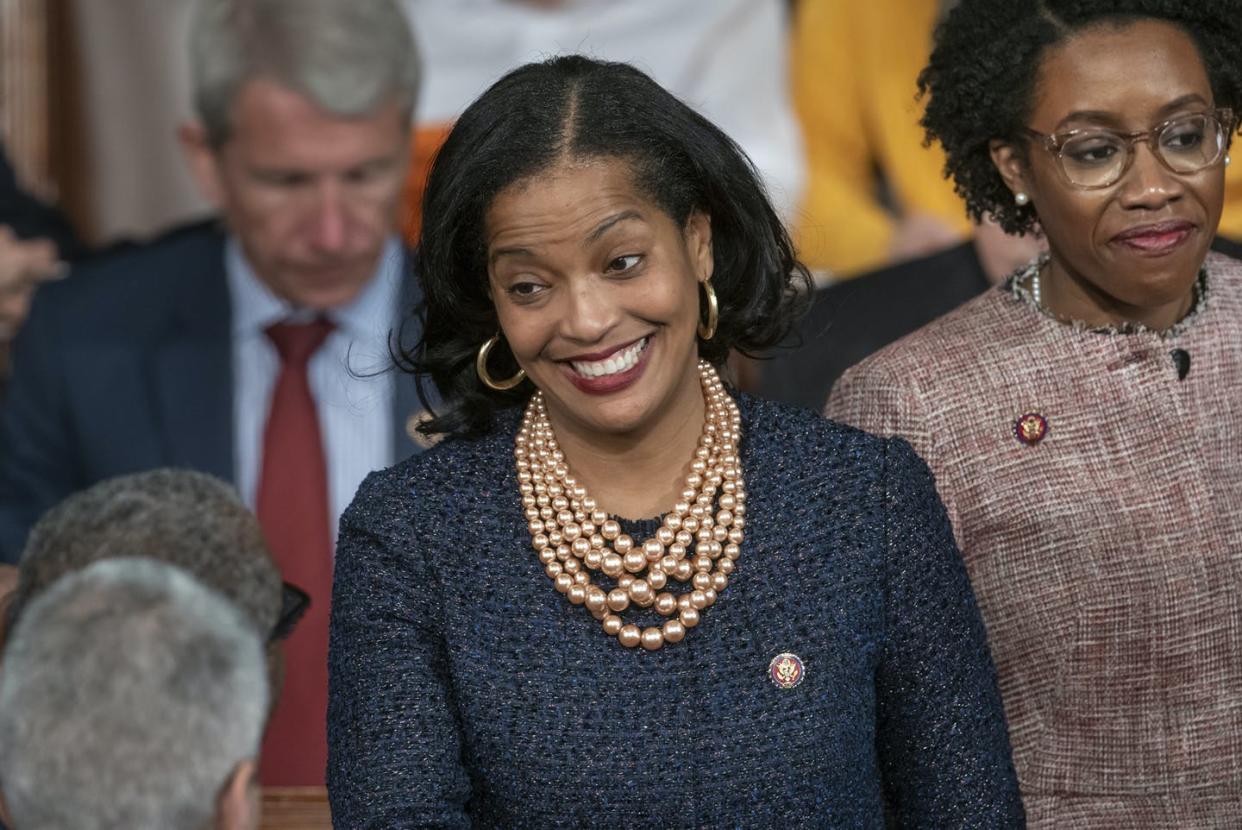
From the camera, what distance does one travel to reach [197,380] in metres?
3.40

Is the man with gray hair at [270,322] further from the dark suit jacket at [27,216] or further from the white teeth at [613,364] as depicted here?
the white teeth at [613,364]

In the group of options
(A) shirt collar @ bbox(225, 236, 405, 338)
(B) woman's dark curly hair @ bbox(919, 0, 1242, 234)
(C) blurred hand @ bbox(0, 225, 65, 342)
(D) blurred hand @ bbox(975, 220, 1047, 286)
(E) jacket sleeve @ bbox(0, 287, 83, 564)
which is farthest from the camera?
(C) blurred hand @ bbox(0, 225, 65, 342)

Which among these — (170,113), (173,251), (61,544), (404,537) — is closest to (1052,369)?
(404,537)

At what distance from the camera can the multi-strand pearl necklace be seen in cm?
214

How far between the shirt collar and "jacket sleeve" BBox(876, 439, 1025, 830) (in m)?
1.45

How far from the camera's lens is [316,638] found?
323 centimetres

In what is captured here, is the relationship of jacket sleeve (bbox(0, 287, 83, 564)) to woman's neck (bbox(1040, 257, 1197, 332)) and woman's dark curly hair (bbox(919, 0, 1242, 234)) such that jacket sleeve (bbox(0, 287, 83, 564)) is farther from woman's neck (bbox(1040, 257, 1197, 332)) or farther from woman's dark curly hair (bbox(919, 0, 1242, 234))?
woman's neck (bbox(1040, 257, 1197, 332))

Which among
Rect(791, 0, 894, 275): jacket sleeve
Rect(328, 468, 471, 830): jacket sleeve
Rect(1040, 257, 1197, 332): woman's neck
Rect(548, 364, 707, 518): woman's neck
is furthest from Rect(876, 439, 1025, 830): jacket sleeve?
Rect(791, 0, 894, 275): jacket sleeve

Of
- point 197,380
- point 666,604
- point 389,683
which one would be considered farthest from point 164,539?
point 197,380

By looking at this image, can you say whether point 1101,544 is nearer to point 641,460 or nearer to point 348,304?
point 641,460

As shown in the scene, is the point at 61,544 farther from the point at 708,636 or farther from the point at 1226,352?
the point at 1226,352

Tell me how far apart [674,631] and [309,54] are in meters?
1.60

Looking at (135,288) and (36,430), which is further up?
(135,288)

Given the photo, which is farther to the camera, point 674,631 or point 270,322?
point 270,322
